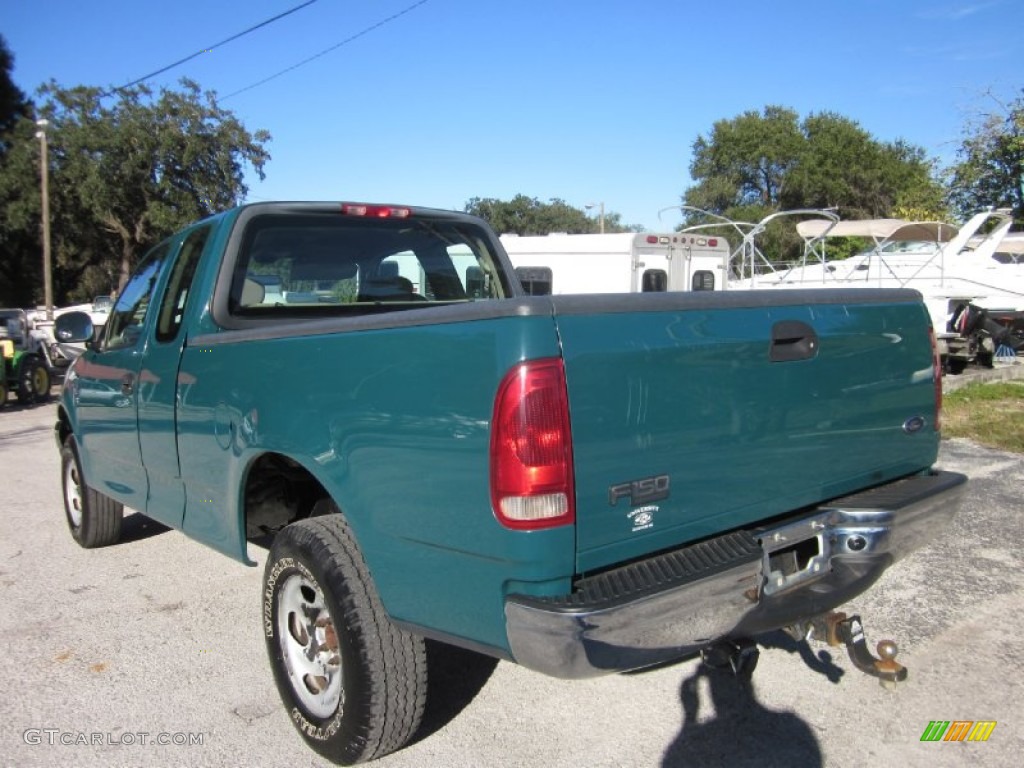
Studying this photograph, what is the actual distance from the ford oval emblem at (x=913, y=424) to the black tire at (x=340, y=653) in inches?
80.0

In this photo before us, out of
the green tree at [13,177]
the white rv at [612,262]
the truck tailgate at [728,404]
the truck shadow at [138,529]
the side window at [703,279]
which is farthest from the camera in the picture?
the green tree at [13,177]

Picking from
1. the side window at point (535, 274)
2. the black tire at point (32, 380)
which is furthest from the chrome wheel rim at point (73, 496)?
the side window at point (535, 274)

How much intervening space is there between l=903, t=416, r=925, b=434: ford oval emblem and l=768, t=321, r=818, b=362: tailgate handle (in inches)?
28.4

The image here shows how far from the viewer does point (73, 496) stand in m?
5.77

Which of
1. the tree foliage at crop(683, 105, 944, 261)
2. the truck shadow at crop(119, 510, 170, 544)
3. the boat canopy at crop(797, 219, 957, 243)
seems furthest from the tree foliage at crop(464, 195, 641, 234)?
the truck shadow at crop(119, 510, 170, 544)

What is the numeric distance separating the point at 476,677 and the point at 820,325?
2050 millimetres

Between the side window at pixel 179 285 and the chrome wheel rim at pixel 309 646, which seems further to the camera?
the side window at pixel 179 285

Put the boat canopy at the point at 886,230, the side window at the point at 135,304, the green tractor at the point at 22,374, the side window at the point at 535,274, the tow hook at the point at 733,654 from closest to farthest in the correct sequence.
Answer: the tow hook at the point at 733,654
the side window at the point at 135,304
the green tractor at the point at 22,374
the side window at the point at 535,274
the boat canopy at the point at 886,230

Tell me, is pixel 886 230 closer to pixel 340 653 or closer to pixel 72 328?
pixel 72 328

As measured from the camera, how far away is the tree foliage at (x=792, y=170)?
168 feet

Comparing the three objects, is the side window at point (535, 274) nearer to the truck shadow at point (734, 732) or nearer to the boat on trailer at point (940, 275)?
the boat on trailer at point (940, 275)

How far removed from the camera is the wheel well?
3.38 metres

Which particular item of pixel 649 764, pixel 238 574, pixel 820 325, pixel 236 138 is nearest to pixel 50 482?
pixel 238 574

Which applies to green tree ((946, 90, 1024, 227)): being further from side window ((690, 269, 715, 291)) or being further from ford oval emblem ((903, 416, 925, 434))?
ford oval emblem ((903, 416, 925, 434))
